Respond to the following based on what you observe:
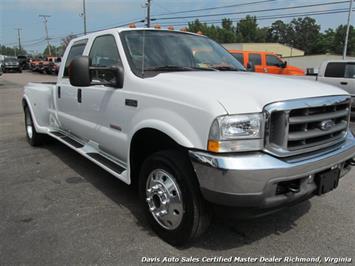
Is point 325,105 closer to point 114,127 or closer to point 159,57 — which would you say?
point 159,57

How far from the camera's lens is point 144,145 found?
347cm

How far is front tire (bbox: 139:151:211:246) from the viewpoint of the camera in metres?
2.79

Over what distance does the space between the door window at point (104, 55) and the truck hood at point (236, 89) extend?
727 millimetres

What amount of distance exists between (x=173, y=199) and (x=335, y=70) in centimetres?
913

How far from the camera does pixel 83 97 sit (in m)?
4.41

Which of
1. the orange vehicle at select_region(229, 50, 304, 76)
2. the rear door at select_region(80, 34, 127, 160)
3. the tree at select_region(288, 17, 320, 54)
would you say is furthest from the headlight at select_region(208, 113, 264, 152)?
the tree at select_region(288, 17, 320, 54)

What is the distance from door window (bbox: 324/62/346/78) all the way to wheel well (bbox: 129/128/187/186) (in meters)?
8.64

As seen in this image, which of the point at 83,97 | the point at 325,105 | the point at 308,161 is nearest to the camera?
the point at 308,161

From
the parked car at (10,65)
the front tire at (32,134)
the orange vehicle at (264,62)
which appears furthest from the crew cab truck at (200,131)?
the parked car at (10,65)

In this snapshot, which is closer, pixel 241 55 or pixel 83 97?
pixel 83 97

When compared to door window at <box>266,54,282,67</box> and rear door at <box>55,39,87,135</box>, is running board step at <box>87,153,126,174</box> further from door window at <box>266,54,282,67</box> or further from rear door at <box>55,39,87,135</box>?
door window at <box>266,54,282,67</box>

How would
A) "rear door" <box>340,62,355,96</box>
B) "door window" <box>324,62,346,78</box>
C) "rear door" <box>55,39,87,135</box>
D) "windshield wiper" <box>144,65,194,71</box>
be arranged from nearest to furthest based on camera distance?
"windshield wiper" <box>144,65,194,71</box>, "rear door" <box>55,39,87,135</box>, "rear door" <box>340,62,355,96</box>, "door window" <box>324,62,346,78</box>

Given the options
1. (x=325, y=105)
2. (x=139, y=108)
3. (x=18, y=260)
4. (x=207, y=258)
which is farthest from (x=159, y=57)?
(x=18, y=260)

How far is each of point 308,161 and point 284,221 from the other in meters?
1.10
